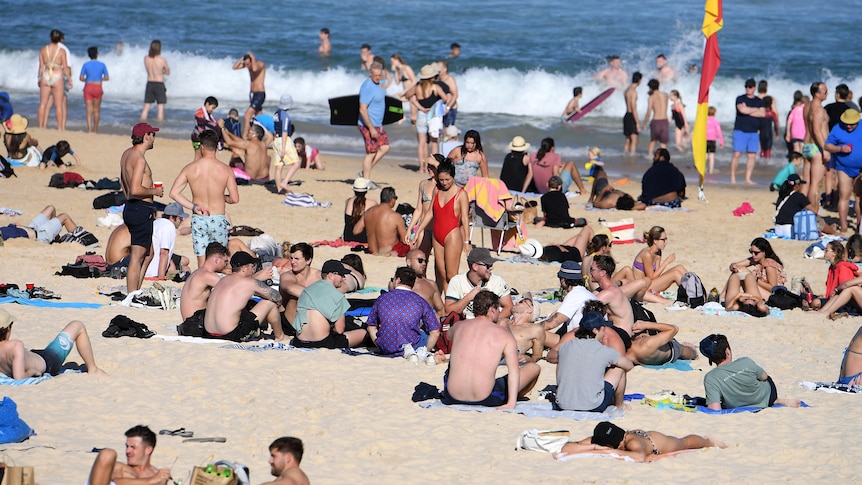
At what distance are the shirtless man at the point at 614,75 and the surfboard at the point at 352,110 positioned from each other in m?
10.7

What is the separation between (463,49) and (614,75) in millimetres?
5917

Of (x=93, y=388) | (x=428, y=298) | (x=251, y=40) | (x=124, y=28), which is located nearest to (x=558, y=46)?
(x=251, y=40)

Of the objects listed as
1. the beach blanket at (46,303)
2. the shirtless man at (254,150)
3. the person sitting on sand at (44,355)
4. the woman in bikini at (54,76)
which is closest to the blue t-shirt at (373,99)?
the shirtless man at (254,150)

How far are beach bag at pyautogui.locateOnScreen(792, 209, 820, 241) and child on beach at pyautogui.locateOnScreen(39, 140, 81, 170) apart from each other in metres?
8.98

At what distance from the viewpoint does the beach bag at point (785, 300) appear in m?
10.1

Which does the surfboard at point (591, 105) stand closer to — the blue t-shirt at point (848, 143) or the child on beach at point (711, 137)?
the child on beach at point (711, 137)

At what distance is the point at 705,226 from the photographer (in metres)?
14.0

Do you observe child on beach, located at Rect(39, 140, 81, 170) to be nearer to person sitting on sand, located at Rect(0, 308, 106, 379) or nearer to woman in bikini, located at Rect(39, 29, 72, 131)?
woman in bikini, located at Rect(39, 29, 72, 131)

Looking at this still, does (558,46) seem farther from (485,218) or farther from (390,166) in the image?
(485,218)

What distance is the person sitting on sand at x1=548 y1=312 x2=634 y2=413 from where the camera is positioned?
7008 millimetres

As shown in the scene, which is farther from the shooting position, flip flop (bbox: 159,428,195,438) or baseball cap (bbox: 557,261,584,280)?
baseball cap (bbox: 557,261,584,280)

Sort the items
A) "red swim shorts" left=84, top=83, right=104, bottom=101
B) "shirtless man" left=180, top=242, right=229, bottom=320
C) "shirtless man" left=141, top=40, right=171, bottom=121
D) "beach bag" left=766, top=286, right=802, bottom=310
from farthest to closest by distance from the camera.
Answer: "shirtless man" left=141, top=40, right=171, bottom=121
"red swim shorts" left=84, top=83, right=104, bottom=101
"beach bag" left=766, top=286, right=802, bottom=310
"shirtless man" left=180, top=242, right=229, bottom=320

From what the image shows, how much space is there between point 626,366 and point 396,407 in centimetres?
138

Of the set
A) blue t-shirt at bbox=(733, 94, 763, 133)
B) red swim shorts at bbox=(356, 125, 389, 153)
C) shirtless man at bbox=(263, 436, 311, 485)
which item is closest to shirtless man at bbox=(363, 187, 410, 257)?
red swim shorts at bbox=(356, 125, 389, 153)
